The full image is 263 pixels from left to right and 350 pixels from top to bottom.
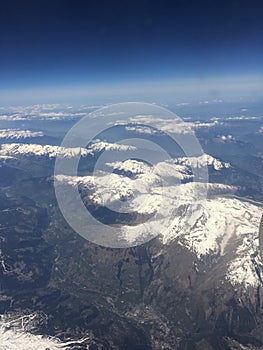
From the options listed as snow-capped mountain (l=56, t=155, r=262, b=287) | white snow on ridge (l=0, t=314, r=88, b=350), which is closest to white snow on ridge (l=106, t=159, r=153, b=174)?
snow-capped mountain (l=56, t=155, r=262, b=287)

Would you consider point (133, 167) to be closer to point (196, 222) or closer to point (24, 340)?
point (196, 222)

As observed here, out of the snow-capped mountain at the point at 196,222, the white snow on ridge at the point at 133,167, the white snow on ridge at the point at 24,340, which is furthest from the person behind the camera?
the white snow on ridge at the point at 133,167

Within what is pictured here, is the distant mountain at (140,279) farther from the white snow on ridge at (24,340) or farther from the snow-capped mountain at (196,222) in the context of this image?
the snow-capped mountain at (196,222)

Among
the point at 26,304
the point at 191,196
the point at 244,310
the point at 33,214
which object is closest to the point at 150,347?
the point at 244,310

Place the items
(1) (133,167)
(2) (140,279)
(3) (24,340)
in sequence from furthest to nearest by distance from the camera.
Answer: (1) (133,167) < (2) (140,279) < (3) (24,340)

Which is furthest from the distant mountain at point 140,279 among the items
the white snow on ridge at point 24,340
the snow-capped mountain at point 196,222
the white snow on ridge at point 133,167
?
the white snow on ridge at point 133,167

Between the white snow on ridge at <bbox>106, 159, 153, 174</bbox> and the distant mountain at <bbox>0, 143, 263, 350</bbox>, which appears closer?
the distant mountain at <bbox>0, 143, 263, 350</bbox>

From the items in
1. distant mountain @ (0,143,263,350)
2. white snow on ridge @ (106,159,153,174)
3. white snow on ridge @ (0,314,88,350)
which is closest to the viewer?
white snow on ridge @ (0,314,88,350)

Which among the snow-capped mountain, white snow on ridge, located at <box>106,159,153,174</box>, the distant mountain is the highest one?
white snow on ridge, located at <box>106,159,153,174</box>

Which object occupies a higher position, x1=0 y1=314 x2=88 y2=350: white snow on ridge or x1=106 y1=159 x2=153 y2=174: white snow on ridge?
x1=106 y1=159 x2=153 y2=174: white snow on ridge

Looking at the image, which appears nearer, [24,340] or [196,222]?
[24,340]

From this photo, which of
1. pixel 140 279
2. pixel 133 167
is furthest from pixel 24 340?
pixel 133 167

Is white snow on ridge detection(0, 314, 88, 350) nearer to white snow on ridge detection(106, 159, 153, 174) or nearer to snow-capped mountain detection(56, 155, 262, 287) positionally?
snow-capped mountain detection(56, 155, 262, 287)
